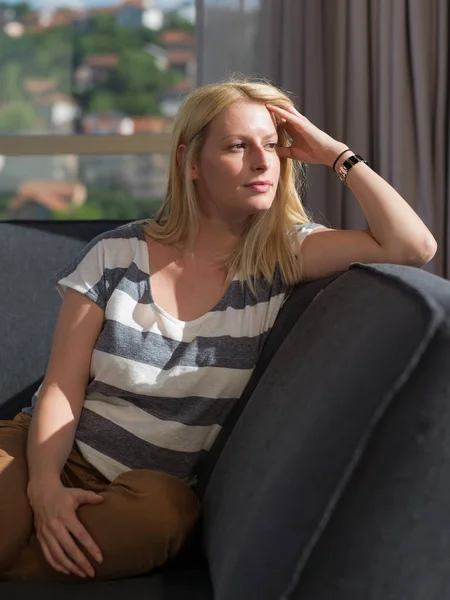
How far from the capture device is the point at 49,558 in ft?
4.39

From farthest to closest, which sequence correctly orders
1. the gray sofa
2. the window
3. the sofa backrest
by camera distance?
the window, the sofa backrest, the gray sofa

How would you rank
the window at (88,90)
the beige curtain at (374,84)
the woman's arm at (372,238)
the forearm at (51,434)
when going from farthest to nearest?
1. the window at (88,90)
2. the beige curtain at (374,84)
3. the woman's arm at (372,238)
4. the forearm at (51,434)

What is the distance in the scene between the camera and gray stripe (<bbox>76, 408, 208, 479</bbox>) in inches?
61.3

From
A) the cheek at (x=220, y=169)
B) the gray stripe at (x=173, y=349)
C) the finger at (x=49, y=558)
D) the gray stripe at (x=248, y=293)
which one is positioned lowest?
the finger at (x=49, y=558)

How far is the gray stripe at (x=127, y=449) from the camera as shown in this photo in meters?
1.56

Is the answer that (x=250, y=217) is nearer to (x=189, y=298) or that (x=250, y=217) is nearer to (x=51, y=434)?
(x=189, y=298)

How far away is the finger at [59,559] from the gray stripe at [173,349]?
1.13 ft

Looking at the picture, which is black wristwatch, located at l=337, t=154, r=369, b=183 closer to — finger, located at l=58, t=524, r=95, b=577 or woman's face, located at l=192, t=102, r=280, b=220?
woman's face, located at l=192, t=102, r=280, b=220

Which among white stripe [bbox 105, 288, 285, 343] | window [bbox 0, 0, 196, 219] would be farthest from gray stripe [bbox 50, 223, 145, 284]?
window [bbox 0, 0, 196, 219]

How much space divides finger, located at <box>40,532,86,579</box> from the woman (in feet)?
0.36

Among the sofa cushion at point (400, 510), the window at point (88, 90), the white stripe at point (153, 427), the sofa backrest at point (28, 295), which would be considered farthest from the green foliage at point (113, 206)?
the sofa cushion at point (400, 510)

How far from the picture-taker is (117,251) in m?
1.66

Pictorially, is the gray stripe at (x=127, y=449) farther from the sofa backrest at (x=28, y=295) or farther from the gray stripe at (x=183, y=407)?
the sofa backrest at (x=28, y=295)

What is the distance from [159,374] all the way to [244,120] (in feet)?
1.52
